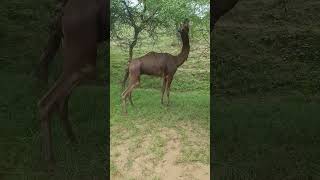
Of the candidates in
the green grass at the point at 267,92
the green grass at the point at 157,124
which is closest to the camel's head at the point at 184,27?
the green grass at the point at 157,124

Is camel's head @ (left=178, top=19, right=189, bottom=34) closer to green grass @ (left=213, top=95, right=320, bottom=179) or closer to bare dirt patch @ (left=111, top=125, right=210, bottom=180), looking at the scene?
bare dirt patch @ (left=111, top=125, right=210, bottom=180)

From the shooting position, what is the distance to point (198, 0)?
447 cm

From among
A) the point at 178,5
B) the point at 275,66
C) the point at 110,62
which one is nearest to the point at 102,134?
the point at 110,62

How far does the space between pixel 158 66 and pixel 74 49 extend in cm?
83

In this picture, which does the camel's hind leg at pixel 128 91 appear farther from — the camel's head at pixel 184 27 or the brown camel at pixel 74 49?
the camel's head at pixel 184 27

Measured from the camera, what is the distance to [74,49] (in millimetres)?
3561

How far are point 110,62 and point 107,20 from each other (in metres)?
0.80

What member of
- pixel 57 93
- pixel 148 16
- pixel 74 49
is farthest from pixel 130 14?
pixel 57 93

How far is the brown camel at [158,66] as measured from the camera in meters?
4.00

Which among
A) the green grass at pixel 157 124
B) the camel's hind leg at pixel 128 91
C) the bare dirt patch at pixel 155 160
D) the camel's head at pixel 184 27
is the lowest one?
the bare dirt patch at pixel 155 160

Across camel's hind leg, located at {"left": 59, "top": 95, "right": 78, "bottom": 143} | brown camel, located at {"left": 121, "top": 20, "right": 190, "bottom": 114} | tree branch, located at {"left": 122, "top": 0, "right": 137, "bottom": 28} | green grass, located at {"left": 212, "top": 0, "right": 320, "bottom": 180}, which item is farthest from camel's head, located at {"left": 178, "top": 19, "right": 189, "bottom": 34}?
camel's hind leg, located at {"left": 59, "top": 95, "right": 78, "bottom": 143}

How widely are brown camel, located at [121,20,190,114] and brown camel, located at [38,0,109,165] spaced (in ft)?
1.61

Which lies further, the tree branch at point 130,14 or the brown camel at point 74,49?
the tree branch at point 130,14

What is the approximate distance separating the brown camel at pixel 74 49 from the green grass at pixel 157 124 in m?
0.62
